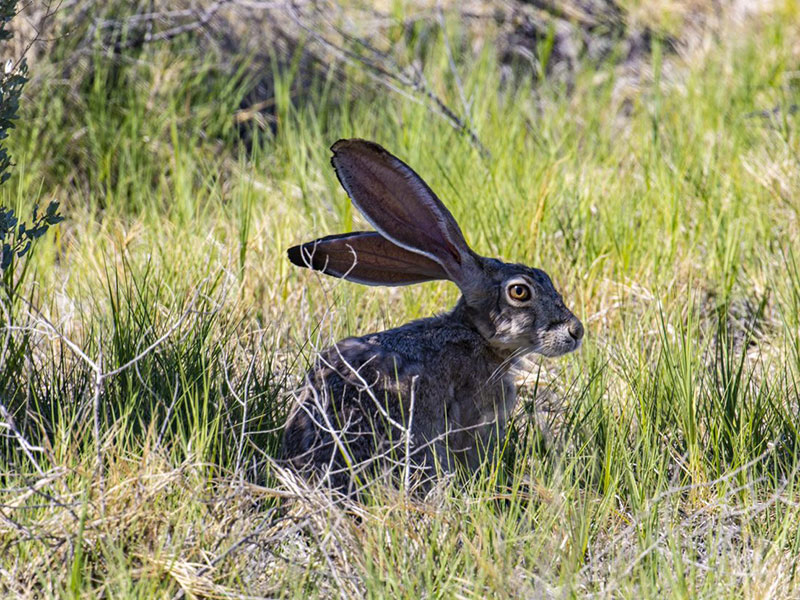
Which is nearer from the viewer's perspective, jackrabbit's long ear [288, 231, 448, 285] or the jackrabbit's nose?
jackrabbit's long ear [288, 231, 448, 285]

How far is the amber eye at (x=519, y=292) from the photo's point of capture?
376 centimetres

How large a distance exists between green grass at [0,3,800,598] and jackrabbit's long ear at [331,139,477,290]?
41cm

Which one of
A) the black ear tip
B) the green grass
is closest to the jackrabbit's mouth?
the green grass

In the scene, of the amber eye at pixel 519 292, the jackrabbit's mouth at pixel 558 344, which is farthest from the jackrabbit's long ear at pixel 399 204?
the jackrabbit's mouth at pixel 558 344

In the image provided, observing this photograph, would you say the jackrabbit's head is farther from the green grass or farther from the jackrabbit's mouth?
the green grass

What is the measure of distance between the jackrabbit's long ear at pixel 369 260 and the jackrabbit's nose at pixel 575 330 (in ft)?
1.55

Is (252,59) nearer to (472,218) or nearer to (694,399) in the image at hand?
(472,218)

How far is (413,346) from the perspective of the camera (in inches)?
142

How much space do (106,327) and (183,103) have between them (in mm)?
2641

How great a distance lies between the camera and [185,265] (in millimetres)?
4672

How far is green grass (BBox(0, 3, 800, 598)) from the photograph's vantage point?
280 centimetres

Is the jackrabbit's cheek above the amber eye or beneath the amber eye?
beneath

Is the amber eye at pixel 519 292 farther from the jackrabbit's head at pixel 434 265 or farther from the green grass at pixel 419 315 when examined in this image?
the green grass at pixel 419 315

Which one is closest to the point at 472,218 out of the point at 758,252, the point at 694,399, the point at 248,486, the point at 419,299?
the point at 419,299
